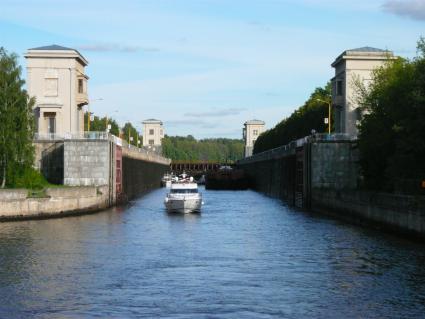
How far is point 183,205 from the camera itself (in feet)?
227

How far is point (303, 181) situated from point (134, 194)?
107 feet

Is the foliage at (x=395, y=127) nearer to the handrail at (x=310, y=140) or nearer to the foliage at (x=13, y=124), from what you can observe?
the handrail at (x=310, y=140)

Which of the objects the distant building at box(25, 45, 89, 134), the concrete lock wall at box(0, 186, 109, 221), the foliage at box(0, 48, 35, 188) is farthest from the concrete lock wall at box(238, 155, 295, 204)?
the foliage at box(0, 48, 35, 188)

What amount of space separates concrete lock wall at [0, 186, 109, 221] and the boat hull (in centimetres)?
706

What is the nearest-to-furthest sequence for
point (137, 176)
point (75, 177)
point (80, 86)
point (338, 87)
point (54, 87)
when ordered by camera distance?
1. point (75, 177)
2. point (338, 87)
3. point (54, 87)
4. point (80, 86)
5. point (137, 176)

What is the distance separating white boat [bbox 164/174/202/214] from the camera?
6925 centimetres

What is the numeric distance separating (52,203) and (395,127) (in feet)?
90.9

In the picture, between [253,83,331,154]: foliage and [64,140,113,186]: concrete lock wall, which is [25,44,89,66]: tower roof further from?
[253,83,331,154]: foliage

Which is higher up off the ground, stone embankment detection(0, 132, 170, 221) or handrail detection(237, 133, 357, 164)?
handrail detection(237, 133, 357, 164)

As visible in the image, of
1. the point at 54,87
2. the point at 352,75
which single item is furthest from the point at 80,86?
the point at 352,75

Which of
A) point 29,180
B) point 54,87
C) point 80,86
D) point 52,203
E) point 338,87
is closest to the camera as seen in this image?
point 52,203

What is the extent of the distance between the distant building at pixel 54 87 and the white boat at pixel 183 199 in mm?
24799

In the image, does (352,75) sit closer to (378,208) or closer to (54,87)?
(54,87)

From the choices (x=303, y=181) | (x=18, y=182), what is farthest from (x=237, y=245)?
(x=303, y=181)
